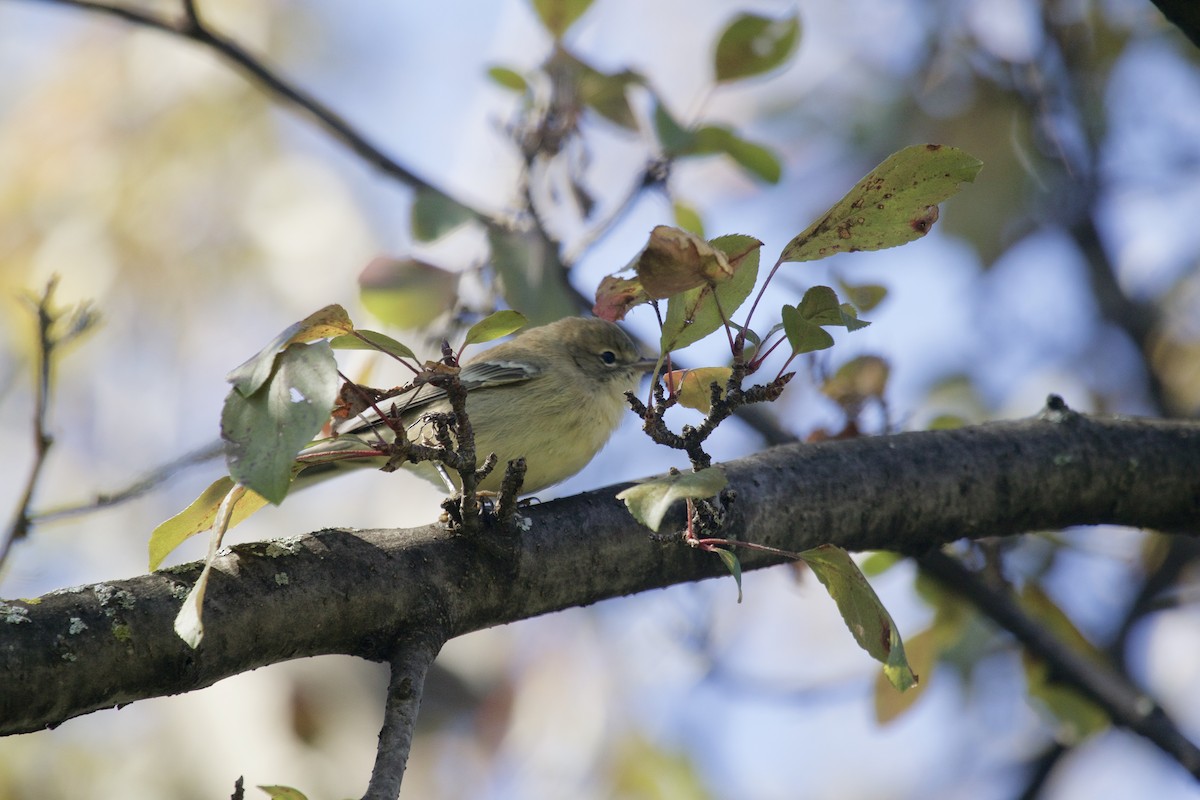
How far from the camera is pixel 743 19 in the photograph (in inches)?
142

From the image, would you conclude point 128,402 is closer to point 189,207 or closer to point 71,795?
point 189,207

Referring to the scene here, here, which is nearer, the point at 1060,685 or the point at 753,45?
the point at 1060,685

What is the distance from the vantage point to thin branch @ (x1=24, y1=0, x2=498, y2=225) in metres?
3.78

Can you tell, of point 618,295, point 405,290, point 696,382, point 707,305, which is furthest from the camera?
point 405,290

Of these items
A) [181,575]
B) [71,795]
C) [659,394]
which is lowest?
[71,795]

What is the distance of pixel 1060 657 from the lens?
3477 millimetres

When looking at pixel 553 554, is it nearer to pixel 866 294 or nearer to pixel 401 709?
pixel 401 709

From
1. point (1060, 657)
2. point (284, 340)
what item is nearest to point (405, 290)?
point (284, 340)

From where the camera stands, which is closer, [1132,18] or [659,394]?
[659,394]

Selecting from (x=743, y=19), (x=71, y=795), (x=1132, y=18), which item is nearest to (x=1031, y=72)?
(x=1132, y=18)

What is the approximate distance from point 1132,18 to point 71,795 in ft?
27.5

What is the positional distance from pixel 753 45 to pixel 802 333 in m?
2.09

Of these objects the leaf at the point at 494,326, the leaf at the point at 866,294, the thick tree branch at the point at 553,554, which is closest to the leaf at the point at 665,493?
the leaf at the point at 494,326

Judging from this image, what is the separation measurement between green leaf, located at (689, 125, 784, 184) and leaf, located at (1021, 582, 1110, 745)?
5.79 ft
